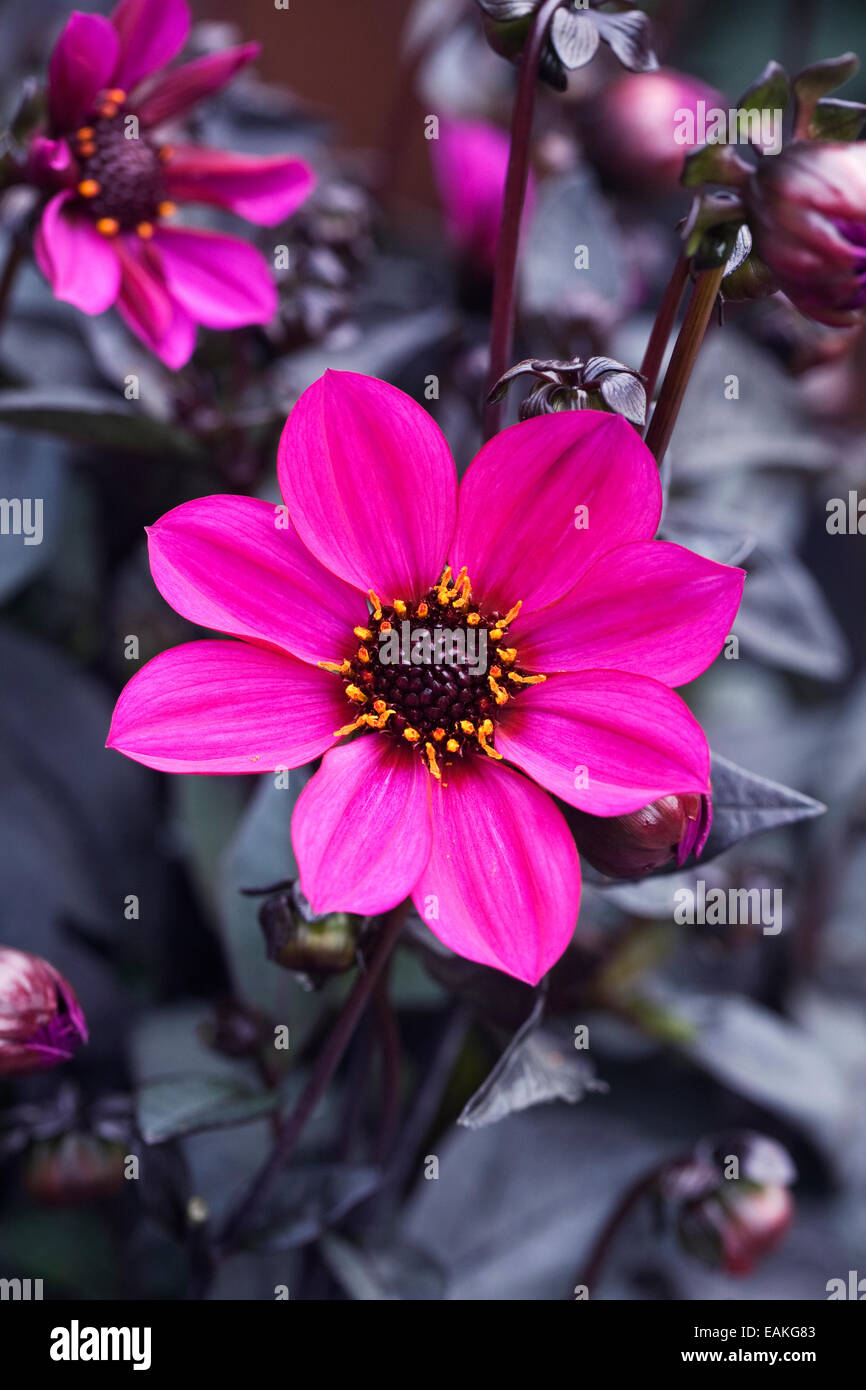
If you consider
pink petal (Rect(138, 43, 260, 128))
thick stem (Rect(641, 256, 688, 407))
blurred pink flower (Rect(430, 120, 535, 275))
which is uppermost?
blurred pink flower (Rect(430, 120, 535, 275))

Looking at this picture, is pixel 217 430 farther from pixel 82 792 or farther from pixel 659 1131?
pixel 659 1131

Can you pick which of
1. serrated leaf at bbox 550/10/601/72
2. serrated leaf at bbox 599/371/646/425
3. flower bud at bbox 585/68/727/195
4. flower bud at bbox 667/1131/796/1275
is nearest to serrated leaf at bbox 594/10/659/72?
serrated leaf at bbox 550/10/601/72

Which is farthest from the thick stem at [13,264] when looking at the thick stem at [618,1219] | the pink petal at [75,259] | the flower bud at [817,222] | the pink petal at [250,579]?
the thick stem at [618,1219]

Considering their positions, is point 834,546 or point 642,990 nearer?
point 642,990

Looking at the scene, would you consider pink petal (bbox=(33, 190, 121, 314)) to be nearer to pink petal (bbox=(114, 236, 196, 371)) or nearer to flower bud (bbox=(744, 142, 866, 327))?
pink petal (bbox=(114, 236, 196, 371))

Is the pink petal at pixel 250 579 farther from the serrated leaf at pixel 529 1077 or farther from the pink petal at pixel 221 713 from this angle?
the serrated leaf at pixel 529 1077

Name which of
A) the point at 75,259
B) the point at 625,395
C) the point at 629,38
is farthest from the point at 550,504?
the point at 75,259
